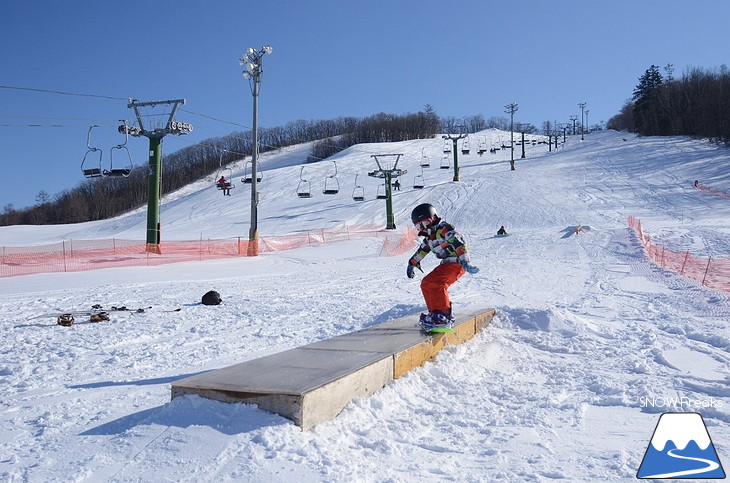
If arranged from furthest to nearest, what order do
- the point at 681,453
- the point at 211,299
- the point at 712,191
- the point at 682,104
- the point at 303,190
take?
the point at 682,104, the point at 303,190, the point at 712,191, the point at 211,299, the point at 681,453

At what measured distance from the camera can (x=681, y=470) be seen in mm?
3553

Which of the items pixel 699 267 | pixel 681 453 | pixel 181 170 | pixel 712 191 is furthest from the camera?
pixel 181 170

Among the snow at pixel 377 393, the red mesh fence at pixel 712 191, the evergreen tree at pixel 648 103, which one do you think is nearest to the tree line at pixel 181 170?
the evergreen tree at pixel 648 103

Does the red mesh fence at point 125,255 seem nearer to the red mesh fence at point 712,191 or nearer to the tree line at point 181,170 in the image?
the red mesh fence at point 712,191

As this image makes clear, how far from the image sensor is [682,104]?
97375mm

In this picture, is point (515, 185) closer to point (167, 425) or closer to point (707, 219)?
point (707, 219)

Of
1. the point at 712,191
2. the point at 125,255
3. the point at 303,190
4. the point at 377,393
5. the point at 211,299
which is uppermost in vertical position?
the point at 303,190

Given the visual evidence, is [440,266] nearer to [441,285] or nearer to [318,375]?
[441,285]

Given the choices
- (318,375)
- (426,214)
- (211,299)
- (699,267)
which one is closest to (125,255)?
(211,299)

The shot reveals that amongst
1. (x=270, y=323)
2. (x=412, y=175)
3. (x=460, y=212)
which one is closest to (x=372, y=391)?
(x=270, y=323)

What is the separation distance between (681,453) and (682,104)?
108528 mm

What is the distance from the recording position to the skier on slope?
6.75 m

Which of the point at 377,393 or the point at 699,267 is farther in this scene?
the point at 699,267

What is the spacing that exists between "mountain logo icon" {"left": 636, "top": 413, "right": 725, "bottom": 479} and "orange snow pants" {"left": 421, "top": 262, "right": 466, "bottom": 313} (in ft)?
9.20
